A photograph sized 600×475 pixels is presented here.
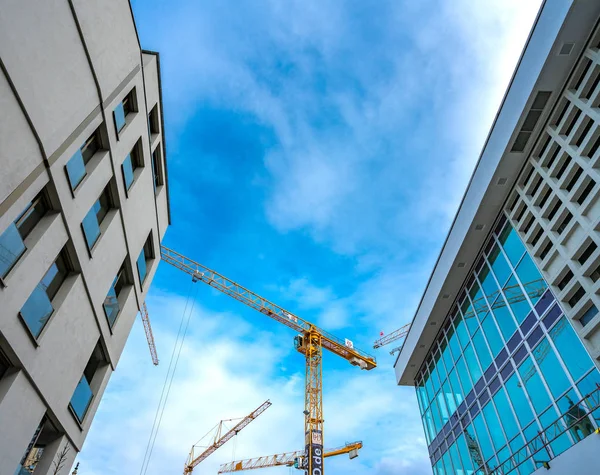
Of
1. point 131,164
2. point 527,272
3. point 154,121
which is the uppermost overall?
point 154,121

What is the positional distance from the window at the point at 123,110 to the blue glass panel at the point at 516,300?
17.8 meters

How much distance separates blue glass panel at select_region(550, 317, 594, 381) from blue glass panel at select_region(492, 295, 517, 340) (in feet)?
8.56

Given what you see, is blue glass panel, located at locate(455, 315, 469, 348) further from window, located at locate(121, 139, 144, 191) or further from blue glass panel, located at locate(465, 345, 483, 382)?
window, located at locate(121, 139, 144, 191)

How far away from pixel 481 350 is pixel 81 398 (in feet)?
58.1

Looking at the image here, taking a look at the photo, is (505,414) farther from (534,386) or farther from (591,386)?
(591,386)

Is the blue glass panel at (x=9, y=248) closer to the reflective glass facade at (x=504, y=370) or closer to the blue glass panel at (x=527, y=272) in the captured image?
the reflective glass facade at (x=504, y=370)

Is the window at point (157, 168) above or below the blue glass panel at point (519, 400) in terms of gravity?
above

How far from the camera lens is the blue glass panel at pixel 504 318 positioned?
18.2 metres

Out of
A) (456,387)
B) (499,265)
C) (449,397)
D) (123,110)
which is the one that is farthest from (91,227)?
(449,397)

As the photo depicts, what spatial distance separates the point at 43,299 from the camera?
12.6 meters

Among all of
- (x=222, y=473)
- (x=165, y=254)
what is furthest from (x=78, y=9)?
(x=222, y=473)

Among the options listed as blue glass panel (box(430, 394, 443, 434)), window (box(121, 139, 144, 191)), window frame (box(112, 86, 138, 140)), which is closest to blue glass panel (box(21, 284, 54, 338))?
window (box(121, 139, 144, 191))

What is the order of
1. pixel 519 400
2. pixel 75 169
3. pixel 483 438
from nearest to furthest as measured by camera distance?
pixel 75 169
pixel 519 400
pixel 483 438

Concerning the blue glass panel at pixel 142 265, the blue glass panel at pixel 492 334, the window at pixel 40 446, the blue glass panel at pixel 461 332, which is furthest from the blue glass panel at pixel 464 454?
the blue glass panel at pixel 142 265
